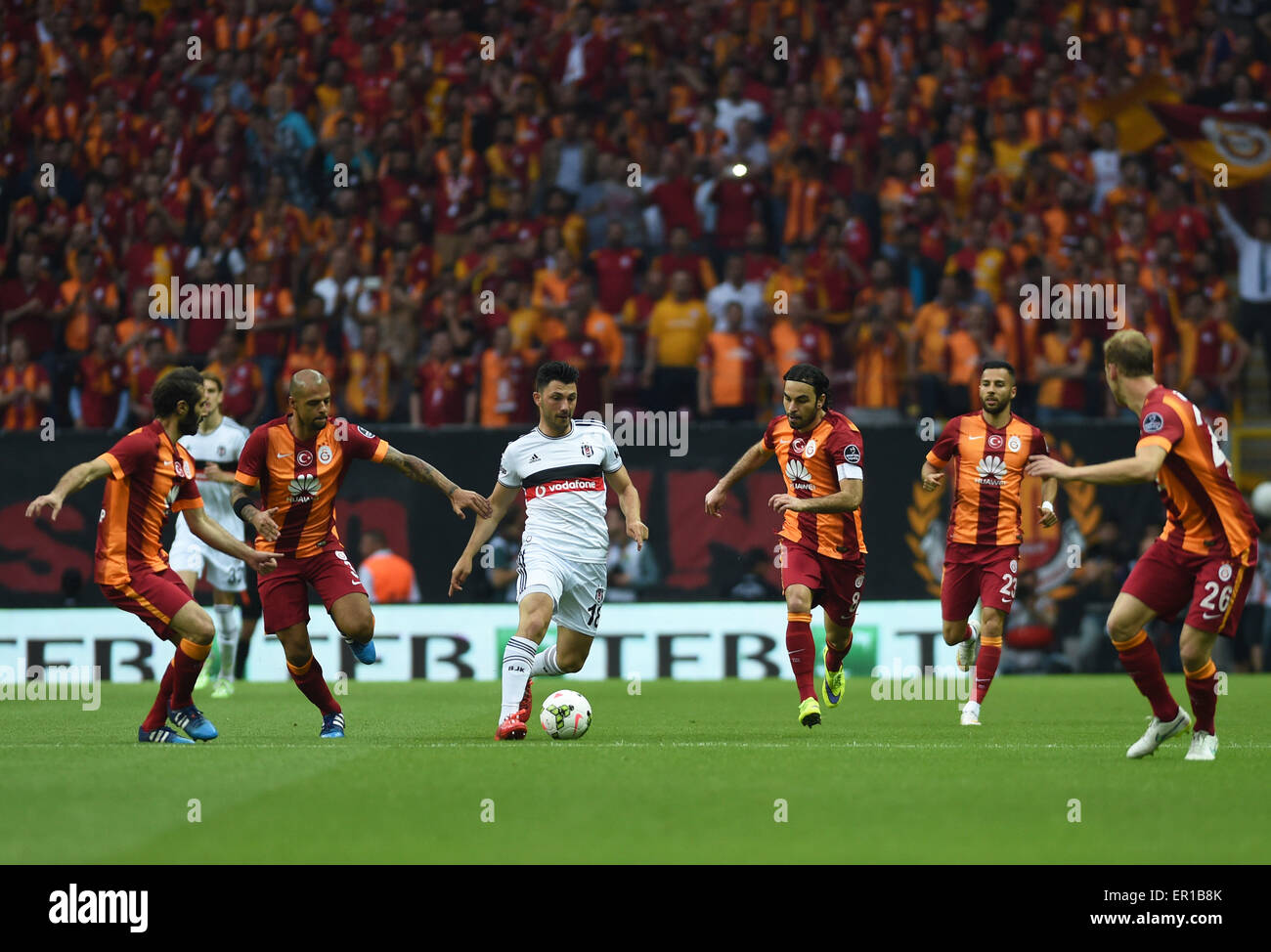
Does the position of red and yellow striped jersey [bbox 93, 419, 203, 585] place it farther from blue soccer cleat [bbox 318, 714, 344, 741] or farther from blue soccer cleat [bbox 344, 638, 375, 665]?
blue soccer cleat [bbox 318, 714, 344, 741]

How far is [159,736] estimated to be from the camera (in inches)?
415

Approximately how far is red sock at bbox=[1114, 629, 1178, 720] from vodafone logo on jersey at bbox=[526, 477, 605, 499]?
3.41 metres

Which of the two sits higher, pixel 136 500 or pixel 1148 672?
pixel 136 500

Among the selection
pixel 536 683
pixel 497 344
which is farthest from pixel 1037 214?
pixel 536 683

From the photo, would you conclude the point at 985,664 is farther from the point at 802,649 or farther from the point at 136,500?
the point at 136,500

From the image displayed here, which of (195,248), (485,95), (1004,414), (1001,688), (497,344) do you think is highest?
(485,95)

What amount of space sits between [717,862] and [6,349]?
16.2 metres

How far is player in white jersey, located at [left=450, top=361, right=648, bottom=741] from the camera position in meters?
10.6

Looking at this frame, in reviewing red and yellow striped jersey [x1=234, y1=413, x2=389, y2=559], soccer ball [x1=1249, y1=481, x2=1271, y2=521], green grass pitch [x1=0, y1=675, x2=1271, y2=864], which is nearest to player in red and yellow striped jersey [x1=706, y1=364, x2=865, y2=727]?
green grass pitch [x1=0, y1=675, x2=1271, y2=864]

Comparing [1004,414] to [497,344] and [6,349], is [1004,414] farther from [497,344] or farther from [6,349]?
[6,349]

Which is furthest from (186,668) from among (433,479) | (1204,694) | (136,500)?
(1204,694)

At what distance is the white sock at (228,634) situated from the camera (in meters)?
16.0

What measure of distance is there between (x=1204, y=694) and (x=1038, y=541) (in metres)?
10.2
